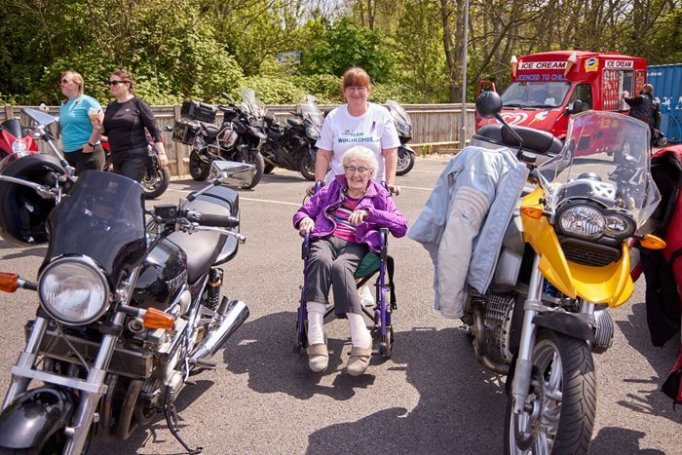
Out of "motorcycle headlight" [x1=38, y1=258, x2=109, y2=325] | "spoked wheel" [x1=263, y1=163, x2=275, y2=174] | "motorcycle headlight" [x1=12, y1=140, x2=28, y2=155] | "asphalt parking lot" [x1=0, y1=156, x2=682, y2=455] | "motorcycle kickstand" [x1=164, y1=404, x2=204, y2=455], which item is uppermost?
"motorcycle headlight" [x1=12, y1=140, x2=28, y2=155]

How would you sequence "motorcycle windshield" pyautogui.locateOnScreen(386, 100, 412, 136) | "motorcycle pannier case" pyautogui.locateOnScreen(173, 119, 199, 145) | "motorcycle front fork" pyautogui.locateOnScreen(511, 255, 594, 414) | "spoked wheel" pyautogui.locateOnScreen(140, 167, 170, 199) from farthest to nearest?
"motorcycle windshield" pyautogui.locateOnScreen(386, 100, 412, 136), "motorcycle pannier case" pyautogui.locateOnScreen(173, 119, 199, 145), "spoked wheel" pyautogui.locateOnScreen(140, 167, 170, 199), "motorcycle front fork" pyautogui.locateOnScreen(511, 255, 594, 414)

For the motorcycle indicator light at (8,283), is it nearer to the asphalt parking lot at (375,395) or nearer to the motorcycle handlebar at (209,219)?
the motorcycle handlebar at (209,219)

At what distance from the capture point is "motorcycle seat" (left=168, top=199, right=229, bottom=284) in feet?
11.4

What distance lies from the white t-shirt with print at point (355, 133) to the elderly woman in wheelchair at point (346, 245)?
0.50 m

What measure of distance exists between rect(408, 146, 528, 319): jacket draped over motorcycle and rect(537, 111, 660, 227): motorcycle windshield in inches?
10.0

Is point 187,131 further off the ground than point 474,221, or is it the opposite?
point 474,221

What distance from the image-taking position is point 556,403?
280cm

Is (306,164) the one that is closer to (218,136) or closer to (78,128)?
(218,136)

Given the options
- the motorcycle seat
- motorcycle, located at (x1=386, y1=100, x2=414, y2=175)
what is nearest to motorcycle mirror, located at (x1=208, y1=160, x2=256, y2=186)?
the motorcycle seat

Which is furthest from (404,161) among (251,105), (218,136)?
(218,136)

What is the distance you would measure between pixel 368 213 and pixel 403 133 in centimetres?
801

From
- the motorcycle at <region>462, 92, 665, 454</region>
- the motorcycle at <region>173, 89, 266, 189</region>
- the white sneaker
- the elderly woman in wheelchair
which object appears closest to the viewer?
the motorcycle at <region>462, 92, 665, 454</region>

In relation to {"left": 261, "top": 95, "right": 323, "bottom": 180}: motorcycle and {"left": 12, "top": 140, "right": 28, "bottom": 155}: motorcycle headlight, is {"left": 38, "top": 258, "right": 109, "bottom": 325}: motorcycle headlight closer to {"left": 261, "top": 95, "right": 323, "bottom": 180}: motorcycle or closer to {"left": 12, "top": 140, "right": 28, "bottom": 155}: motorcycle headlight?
{"left": 12, "top": 140, "right": 28, "bottom": 155}: motorcycle headlight

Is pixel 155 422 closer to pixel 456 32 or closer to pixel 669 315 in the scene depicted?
pixel 669 315
